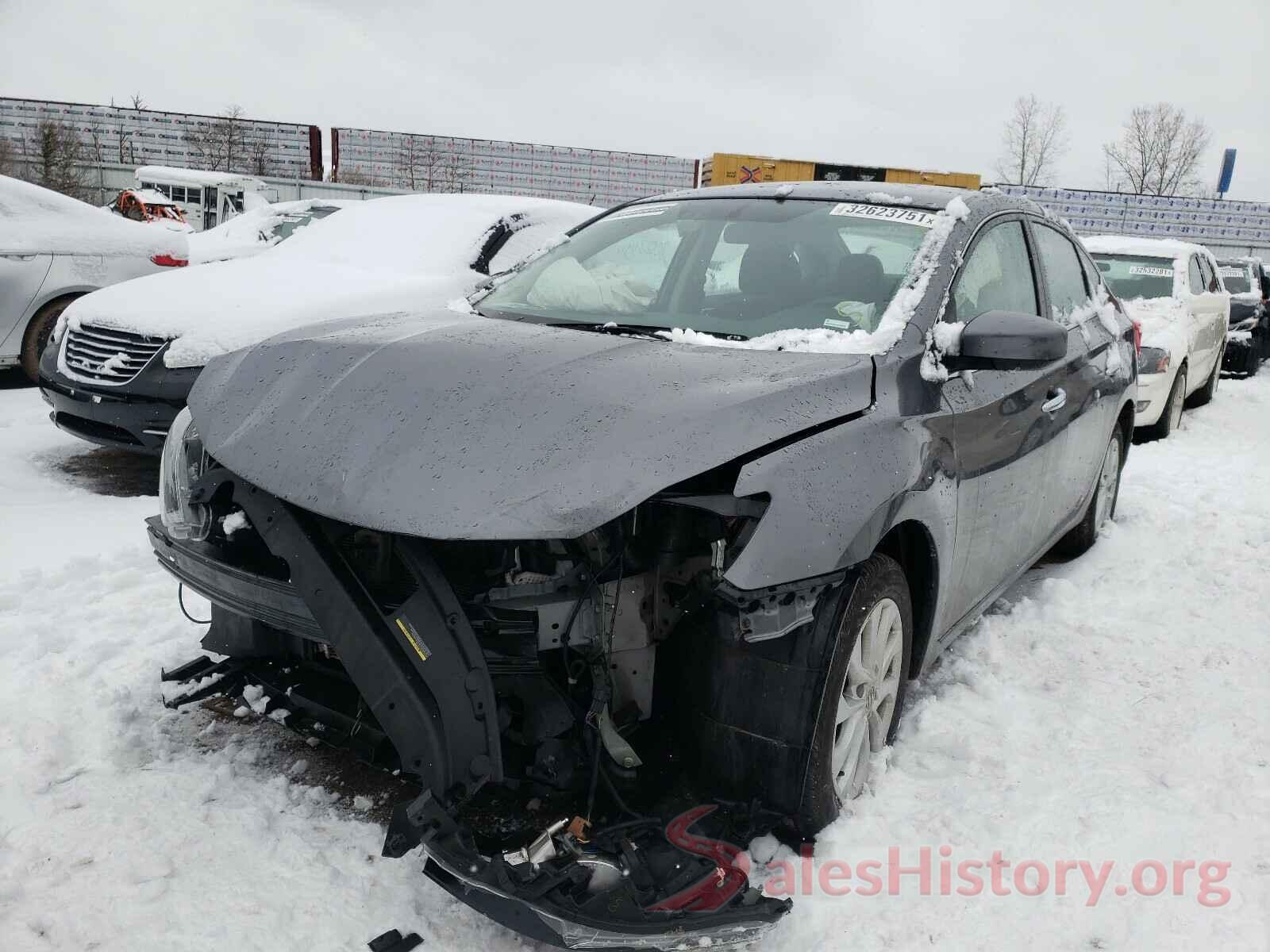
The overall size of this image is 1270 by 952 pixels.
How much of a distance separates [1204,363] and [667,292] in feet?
28.0

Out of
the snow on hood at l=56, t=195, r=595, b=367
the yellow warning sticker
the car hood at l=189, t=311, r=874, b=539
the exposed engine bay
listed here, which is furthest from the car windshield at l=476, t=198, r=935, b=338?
the snow on hood at l=56, t=195, r=595, b=367

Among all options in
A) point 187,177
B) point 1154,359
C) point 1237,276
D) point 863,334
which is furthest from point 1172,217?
point 863,334

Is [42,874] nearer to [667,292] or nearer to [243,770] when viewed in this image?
[243,770]

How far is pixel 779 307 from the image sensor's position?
9.18ft

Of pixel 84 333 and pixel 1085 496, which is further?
pixel 84 333

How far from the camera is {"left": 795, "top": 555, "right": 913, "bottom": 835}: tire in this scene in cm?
220

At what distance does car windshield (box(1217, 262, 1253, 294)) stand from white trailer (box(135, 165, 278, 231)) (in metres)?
20.5

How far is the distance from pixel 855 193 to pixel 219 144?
4055 centimetres

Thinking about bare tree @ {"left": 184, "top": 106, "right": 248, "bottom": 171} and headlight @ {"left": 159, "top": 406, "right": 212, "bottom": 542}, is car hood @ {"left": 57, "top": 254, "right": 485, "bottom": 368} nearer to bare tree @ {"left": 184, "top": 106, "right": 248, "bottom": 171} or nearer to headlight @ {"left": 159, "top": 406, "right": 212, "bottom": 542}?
headlight @ {"left": 159, "top": 406, "right": 212, "bottom": 542}

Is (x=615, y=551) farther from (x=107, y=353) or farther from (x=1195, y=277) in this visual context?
(x=1195, y=277)

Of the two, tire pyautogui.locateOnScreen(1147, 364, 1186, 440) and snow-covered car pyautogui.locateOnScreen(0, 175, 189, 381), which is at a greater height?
snow-covered car pyautogui.locateOnScreen(0, 175, 189, 381)

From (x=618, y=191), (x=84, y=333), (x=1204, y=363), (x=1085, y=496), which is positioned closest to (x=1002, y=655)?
(x=1085, y=496)

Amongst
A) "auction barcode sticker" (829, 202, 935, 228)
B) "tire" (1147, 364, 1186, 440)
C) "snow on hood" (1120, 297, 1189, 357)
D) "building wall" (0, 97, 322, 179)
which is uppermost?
"building wall" (0, 97, 322, 179)

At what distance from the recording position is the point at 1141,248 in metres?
9.29
